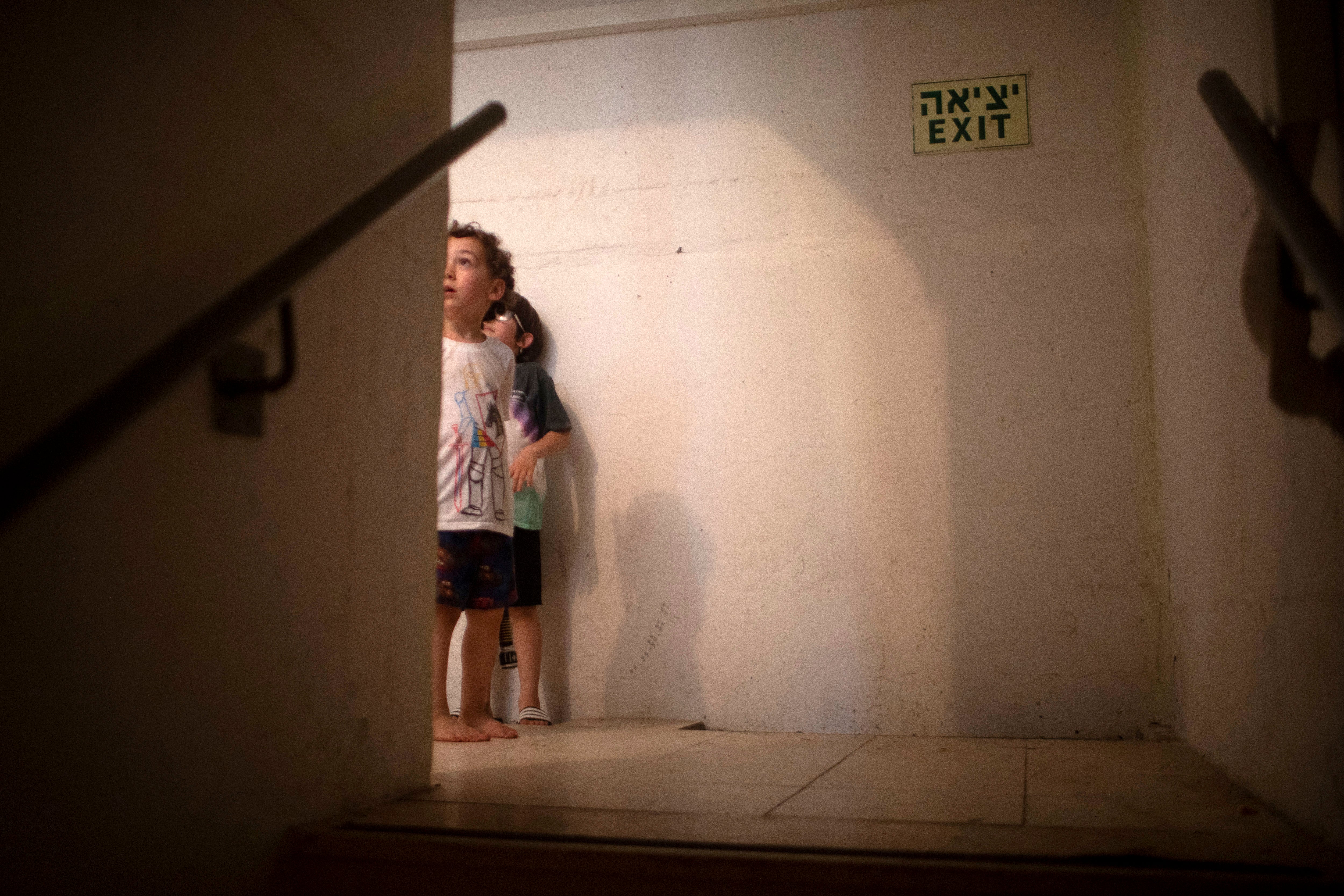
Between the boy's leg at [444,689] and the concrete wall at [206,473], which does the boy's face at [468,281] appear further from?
the concrete wall at [206,473]

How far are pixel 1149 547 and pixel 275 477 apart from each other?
2.47 m

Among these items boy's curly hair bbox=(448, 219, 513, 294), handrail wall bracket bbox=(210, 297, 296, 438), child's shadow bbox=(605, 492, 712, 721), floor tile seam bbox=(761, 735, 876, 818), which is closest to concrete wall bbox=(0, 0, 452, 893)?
handrail wall bracket bbox=(210, 297, 296, 438)

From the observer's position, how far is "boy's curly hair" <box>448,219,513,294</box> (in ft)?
9.91

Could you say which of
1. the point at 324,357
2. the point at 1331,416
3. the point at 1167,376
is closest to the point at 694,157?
the point at 1167,376

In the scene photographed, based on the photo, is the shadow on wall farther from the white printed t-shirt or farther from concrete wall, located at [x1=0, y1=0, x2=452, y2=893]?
concrete wall, located at [x1=0, y1=0, x2=452, y2=893]

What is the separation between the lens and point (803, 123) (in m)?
3.24

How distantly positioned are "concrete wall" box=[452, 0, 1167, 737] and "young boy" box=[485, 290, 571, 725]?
0.09 metres

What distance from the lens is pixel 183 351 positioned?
0.93 m

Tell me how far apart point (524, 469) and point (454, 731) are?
2.84 feet

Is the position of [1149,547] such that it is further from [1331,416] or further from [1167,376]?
[1331,416]

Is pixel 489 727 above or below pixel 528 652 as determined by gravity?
below

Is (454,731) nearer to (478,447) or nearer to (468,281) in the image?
(478,447)

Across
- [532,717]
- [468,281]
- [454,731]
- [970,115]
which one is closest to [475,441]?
[468,281]

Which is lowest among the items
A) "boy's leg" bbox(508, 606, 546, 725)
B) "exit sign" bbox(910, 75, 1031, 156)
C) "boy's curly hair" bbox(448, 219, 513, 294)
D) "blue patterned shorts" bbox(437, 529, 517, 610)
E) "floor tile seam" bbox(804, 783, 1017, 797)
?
"floor tile seam" bbox(804, 783, 1017, 797)
